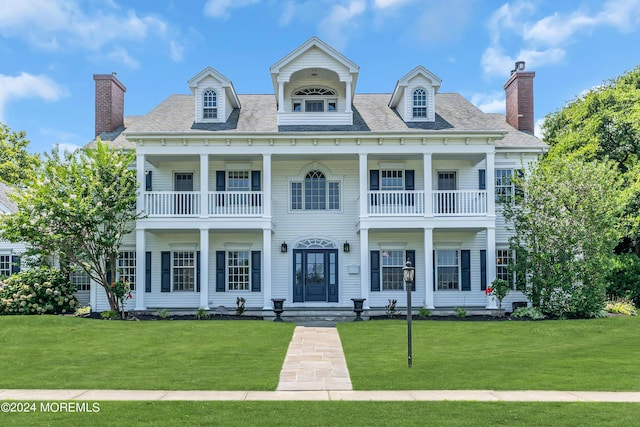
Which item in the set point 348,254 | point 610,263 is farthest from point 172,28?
point 610,263

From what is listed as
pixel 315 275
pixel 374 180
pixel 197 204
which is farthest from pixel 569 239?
pixel 197 204

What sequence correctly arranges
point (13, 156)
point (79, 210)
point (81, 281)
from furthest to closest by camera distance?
point (13, 156) < point (81, 281) < point (79, 210)

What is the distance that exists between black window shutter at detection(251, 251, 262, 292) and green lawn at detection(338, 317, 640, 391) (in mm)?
4985

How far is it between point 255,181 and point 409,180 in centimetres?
609

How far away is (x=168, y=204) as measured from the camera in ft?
67.3

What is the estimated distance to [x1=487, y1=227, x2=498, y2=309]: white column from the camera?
795 inches

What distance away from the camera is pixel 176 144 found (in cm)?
2038

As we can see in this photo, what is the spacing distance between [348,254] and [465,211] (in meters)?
4.76

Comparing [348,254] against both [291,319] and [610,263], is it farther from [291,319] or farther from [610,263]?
[610,263]

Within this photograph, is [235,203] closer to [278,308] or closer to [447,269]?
[278,308]

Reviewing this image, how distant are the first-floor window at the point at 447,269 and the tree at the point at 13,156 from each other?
28.8m

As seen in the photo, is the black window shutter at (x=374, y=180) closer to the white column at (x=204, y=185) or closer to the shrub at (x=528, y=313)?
the white column at (x=204, y=185)

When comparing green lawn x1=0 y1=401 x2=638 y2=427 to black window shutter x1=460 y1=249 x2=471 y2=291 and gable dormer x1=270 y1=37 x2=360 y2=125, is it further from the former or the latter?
gable dormer x1=270 y1=37 x2=360 y2=125

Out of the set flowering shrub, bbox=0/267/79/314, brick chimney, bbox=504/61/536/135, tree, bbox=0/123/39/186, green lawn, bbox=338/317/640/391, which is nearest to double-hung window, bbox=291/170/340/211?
green lawn, bbox=338/317/640/391
